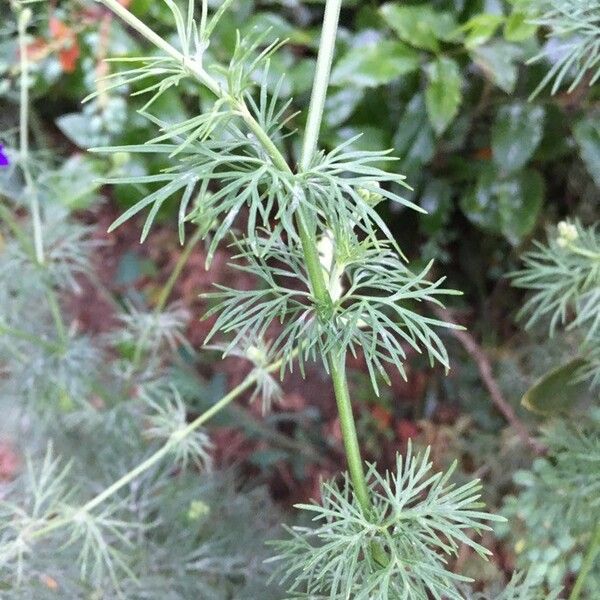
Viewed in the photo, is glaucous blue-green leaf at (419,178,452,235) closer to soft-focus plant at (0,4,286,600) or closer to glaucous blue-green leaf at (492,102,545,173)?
glaucous blue-green leaf at (492,102,545,173)

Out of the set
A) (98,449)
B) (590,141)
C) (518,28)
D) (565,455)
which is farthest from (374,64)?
(98,449)

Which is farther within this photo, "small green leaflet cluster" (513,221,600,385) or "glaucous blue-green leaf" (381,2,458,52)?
"glaucous blue-green leaf" (381,2,458,52)

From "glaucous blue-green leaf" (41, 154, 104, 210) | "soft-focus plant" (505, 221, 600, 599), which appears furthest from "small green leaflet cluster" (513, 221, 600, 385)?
"glaucous blue-green leaf" (41, 154, 104, 210)

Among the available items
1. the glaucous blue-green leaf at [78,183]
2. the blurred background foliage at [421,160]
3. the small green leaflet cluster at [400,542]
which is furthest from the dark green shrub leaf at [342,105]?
the small green leaflet cluster at [400,542]

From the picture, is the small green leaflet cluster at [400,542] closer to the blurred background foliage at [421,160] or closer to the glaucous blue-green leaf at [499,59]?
the blurred background foliage at [421,160]

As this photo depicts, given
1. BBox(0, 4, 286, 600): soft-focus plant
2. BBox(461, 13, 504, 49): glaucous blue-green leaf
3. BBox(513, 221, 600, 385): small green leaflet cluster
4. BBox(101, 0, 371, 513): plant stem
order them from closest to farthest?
BBox(101, 0, 371, 513): plant stem → BBox(513, 221, 600, 385): small green leaflet cluster → BBox(0, 4, 286, 600): soft-focus plant → BBox(461, 13, 504, 49): glaucous blue-green leaf

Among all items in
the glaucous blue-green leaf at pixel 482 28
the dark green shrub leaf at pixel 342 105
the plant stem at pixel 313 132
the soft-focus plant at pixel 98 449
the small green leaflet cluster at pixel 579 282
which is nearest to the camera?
the plant stem at pixel 313 132
